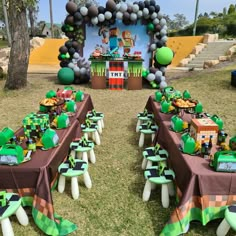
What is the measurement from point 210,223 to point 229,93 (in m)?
6.58

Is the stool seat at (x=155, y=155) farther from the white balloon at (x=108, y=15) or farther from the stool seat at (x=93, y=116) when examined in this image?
the white balloon at (x=108, y=15)

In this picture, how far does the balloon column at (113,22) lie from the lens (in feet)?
33.2

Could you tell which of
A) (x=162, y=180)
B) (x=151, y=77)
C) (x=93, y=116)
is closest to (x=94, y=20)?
(x=151, y=77)

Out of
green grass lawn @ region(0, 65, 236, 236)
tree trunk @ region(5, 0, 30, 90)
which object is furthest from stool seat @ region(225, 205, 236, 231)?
tree trunk @ region(5, 0, 30, 90)

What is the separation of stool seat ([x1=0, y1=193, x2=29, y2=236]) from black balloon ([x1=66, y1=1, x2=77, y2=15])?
892 centimetres

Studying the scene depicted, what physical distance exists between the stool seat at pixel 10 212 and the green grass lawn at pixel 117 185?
16 centimetres

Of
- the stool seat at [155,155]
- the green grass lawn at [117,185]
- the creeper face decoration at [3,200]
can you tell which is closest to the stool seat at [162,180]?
the green grass lawn at [117,185]

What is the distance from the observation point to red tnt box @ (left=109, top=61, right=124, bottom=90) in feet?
31.7

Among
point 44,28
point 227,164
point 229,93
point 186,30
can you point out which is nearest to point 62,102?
point 227,164

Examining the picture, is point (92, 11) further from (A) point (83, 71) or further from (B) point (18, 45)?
(B) point (18, 45)

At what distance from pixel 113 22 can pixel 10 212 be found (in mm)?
9704

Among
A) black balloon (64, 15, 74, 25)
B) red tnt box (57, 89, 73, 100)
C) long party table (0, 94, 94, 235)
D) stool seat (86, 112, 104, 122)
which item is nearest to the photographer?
long party table (0, 94, 94, 235)

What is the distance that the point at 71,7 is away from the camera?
1000cm

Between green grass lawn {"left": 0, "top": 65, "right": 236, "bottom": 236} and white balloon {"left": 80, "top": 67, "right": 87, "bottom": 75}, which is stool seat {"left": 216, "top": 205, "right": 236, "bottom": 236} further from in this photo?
white balloon {"left": 80, "top": 67, "right": 87, "bottom": 75}
